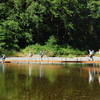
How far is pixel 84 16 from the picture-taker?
6066 centimetres

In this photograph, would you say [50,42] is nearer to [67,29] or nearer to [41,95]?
[67,29]

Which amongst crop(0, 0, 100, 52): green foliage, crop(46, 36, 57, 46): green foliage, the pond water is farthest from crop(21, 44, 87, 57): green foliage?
the pond water

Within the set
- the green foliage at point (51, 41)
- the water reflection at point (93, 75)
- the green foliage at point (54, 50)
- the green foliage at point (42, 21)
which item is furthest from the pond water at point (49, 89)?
the green foliage at point (51, 41)

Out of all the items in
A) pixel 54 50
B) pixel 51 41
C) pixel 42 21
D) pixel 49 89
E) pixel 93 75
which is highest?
pixel 42 21

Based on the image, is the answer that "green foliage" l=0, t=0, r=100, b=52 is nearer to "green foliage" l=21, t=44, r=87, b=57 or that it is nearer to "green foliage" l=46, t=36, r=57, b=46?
"green foliage" l=46, t=36, r=57, b=46

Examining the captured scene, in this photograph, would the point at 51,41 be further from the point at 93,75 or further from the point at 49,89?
the point at 49,89

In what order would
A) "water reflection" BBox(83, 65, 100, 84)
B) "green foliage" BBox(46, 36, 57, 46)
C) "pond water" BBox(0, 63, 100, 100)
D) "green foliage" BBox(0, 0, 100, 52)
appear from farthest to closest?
1. "green foliage" BBox(46, 36, 57, 46)
2. "green foliage" BBox(0, 0, 100, 52)
3. "water reflection" BBox(83, 65, 100, 84)
4. "pond water" BBox(0, 63, 100, 100)

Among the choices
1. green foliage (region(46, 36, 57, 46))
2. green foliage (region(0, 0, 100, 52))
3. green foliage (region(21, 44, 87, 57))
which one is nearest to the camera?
green foliage (region(21, 44, 87, 57))

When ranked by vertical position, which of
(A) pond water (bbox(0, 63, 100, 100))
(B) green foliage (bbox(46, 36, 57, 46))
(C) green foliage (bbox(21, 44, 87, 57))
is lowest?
(A) pond water (bbox(0, 63, 100, 100))

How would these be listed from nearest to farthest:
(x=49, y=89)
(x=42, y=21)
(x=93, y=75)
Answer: (x=49, y=89), (x=93, y=75), (x=42, y=21)

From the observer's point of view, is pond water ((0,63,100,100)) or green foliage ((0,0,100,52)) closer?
pond water ((0,63,100,100))

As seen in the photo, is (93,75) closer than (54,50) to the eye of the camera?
Yes

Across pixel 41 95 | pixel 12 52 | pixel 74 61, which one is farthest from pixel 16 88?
pixel 12 52

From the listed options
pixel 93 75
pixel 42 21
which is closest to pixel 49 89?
pixel 93 75
